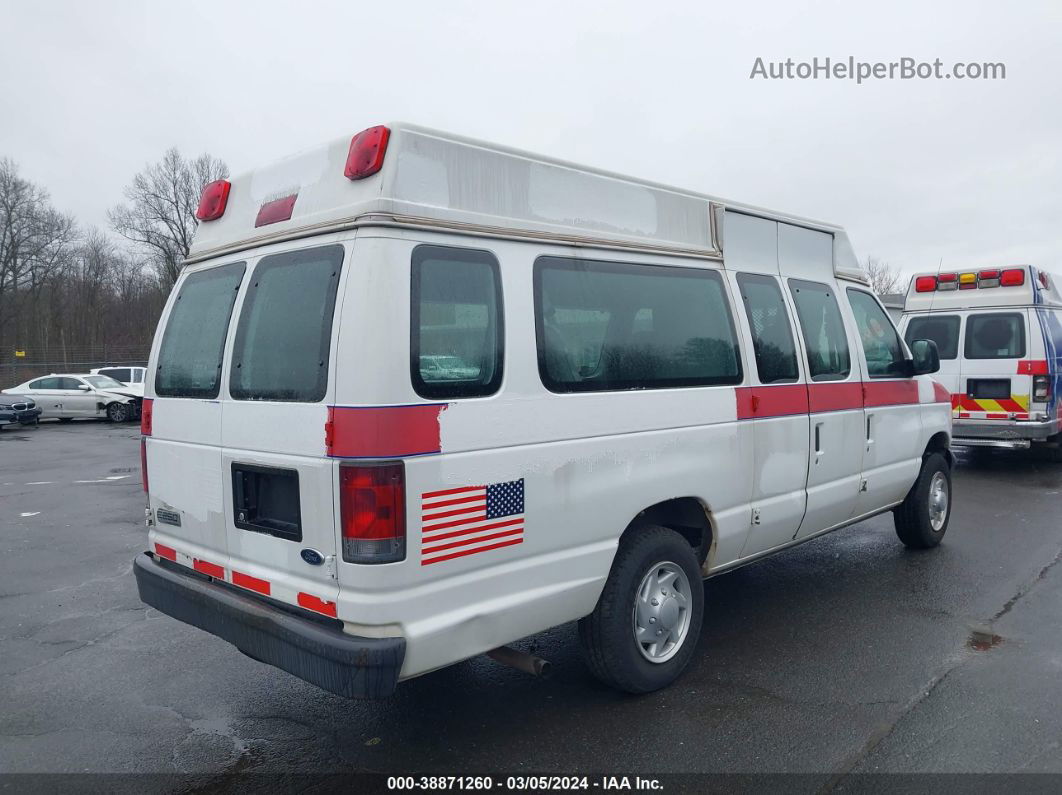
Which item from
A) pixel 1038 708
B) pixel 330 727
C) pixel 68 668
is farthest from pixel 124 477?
pixel 1038 708

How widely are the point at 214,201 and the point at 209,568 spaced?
190 cm

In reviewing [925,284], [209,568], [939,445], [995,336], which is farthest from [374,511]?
[925,284]

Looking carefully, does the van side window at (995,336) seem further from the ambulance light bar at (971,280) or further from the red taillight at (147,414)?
the red taillight at (147,414)

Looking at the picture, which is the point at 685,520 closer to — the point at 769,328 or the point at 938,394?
the point at 769,328

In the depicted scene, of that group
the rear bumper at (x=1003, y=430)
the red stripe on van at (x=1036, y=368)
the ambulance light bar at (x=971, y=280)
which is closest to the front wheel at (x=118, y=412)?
the ambulance light bar at (x=971, y=280)

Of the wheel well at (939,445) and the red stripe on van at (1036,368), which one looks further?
the red stripe on van at (1036,368)

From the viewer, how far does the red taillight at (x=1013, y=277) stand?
10.7 m

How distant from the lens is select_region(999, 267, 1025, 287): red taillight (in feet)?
35.0

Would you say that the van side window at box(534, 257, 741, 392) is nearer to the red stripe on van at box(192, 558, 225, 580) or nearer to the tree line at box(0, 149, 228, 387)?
the red stripe on van at box(192, 558, 225, 580)

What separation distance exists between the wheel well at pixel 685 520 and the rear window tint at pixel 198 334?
2227 mm

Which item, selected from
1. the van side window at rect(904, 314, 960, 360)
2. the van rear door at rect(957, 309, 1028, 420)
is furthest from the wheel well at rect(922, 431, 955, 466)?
the van side window at rect(904, 314, 960, 360)

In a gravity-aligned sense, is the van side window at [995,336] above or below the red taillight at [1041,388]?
above

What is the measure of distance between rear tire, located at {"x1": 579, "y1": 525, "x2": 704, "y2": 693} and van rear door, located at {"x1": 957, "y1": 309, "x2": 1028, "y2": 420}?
8497 millimetres

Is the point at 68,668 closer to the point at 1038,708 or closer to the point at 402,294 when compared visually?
the point at 402,294
